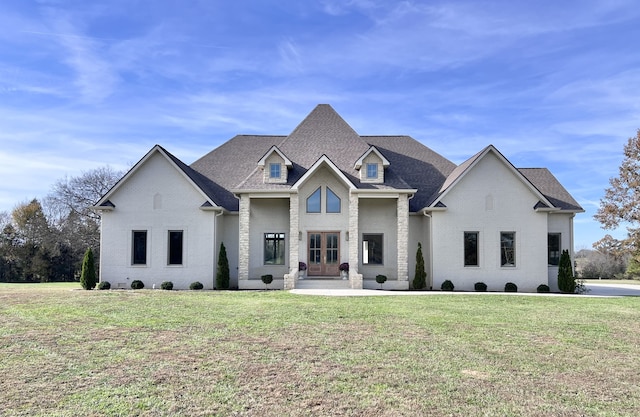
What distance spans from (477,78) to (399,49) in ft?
12.5

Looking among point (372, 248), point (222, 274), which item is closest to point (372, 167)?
point (372, 248)

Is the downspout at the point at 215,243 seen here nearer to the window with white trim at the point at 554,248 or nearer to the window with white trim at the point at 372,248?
the window with white trim at the point at 372,248

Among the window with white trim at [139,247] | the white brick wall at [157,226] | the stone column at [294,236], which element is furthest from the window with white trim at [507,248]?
the window with white trim at [139,247]

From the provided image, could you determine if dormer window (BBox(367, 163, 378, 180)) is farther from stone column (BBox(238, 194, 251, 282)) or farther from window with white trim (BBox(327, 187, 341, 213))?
stone column (BBox(238, 194, 251, 282))

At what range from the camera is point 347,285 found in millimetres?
22516

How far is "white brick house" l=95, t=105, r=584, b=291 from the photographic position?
23.1m

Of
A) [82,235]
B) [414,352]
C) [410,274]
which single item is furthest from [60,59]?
[82,235]

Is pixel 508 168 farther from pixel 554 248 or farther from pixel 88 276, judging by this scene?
pixel 88 276

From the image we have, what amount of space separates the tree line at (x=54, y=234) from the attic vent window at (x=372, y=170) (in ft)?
75.2

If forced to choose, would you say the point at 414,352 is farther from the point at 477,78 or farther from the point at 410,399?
the point at 477,78

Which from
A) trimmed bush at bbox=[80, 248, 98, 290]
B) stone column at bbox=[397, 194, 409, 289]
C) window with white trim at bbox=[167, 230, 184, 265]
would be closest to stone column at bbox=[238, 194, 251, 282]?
window with white trim at bbox=[167, 230, 184, 265]

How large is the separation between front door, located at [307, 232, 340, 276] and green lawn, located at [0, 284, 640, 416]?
388 inches

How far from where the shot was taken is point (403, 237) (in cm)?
2319

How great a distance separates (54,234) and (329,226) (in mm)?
30027
